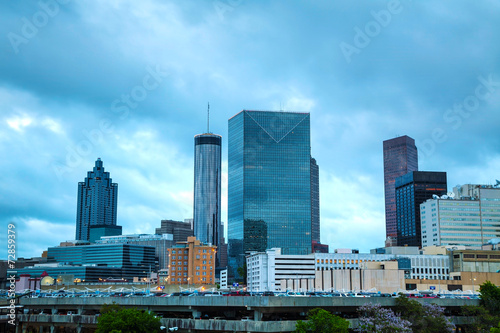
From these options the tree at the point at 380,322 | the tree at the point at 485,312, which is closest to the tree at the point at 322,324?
the tree at the point at 380,322

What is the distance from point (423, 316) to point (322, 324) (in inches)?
863

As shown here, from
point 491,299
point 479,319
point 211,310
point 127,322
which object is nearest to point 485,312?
point 479,319

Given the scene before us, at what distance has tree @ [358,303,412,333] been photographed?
9224cm

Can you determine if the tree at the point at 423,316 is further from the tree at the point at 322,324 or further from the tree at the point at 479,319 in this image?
the tree at the point at 322,324

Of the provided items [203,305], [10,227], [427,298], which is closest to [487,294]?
[427,298]

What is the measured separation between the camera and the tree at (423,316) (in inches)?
3888

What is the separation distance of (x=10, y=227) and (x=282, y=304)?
146ft

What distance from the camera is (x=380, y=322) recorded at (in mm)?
93625

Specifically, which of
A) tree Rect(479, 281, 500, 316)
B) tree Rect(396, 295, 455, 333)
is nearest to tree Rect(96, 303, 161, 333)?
tree Rect(396, 295, 455, 333)

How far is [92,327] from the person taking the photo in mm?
116125

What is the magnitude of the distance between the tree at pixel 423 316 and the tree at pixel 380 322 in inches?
129

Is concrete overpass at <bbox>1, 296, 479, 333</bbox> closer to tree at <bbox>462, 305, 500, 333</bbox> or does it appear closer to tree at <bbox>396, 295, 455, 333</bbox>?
tree at <bbox>462, 305, 500, 333</bbox>

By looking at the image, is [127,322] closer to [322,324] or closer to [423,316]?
[322,324]

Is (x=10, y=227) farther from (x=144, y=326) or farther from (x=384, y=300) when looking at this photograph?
(x=384, y=300)
